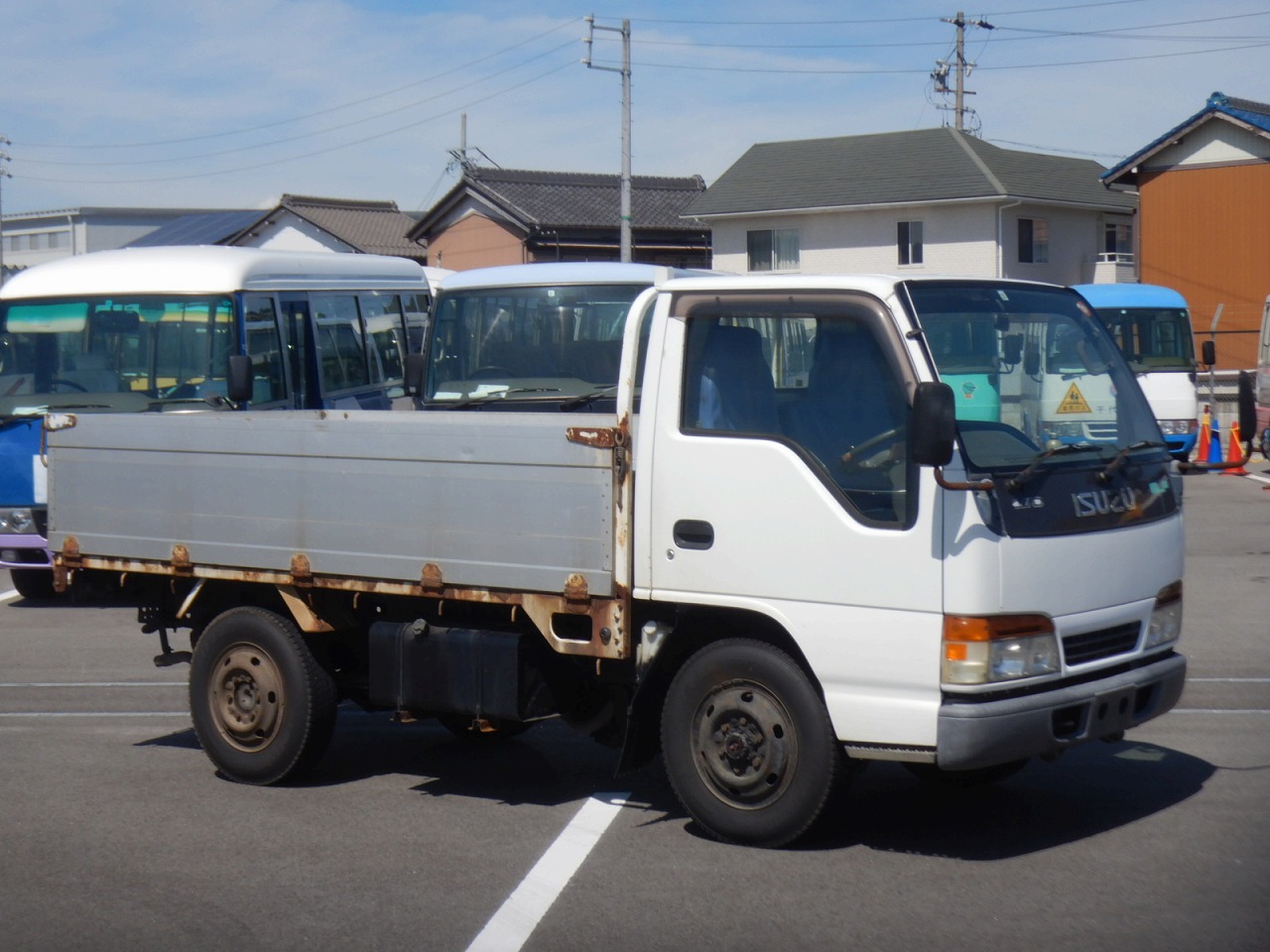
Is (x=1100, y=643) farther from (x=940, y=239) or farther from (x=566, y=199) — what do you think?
(x=566, y=199)

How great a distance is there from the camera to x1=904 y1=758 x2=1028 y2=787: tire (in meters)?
6.93

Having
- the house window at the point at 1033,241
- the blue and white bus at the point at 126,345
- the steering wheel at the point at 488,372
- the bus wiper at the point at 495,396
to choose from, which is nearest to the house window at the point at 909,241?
the house window at the point at 1033,241

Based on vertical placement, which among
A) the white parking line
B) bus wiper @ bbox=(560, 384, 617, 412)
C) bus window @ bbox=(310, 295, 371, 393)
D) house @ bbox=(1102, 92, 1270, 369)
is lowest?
the white parking line

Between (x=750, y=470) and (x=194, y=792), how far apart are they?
323cm

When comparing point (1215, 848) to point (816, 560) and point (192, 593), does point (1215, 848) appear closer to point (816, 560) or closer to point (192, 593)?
point (816, 560)

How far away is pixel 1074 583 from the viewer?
5.65 metres

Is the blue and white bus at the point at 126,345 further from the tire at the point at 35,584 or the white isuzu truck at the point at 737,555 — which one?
the white isuzu truck at the point at 737,555

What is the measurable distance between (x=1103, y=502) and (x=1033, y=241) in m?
40.1

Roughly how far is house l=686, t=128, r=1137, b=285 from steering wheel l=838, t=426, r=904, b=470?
35937 mm

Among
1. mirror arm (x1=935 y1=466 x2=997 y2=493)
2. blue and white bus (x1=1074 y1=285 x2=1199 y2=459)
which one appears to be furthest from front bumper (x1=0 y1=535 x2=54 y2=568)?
blue and white bus (x1=1074 y1=285 x2=1199 y2=459)

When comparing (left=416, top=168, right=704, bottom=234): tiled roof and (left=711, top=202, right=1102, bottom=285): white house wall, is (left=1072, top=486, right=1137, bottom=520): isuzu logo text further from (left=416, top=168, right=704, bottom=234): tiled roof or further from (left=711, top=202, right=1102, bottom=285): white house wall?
(left=416, top=168, right=704, bottom=234): tiled roof

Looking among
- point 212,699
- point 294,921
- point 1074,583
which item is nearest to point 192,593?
point 212,699

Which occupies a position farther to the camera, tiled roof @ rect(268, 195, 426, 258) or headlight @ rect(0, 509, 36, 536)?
tiled roof @ rect(268, 195, 426, 258)

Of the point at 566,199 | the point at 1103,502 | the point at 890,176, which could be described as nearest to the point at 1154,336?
the point at 1103,502
